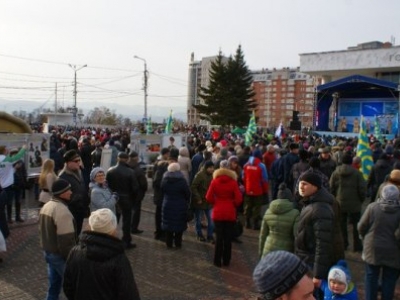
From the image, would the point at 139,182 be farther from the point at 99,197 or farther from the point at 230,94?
the point at 230,94

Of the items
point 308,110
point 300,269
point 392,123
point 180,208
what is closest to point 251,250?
point 180,208

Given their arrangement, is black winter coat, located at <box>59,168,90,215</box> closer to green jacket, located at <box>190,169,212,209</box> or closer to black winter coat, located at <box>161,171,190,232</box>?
black winter coat, located at <box>161,171,190,232</box>

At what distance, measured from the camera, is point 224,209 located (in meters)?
7.73

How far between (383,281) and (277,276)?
4264mm

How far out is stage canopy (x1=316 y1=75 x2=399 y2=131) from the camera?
35.4m

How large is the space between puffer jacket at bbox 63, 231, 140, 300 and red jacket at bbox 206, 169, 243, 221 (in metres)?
4.28

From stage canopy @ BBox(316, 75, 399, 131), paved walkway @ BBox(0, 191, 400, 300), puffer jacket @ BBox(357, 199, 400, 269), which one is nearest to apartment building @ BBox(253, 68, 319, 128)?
stage canopy @ BBox(316, 75, 399, 131)

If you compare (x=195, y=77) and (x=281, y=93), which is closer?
(x=281, y=93)

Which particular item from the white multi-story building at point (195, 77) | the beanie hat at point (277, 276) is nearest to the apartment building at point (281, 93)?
the white multi-story building at point (195, 77)

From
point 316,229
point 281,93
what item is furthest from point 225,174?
point 281,93

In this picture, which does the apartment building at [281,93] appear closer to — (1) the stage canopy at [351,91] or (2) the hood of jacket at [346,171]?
(1) the stage canopy at [351,91]

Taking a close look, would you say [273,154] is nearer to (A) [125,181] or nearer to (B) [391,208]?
(A) [125,181]

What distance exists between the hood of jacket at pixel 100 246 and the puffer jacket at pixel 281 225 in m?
2.62

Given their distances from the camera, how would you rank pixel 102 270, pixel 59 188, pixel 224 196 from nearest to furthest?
pixel 102 270
pixel 59 188
pixel 224 196
